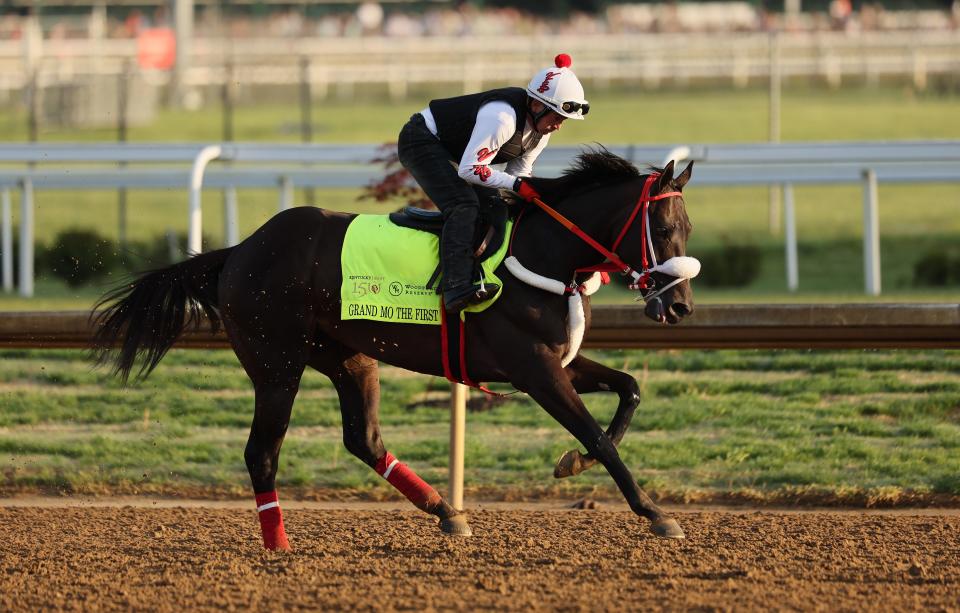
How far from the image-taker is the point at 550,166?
10250 millimetres

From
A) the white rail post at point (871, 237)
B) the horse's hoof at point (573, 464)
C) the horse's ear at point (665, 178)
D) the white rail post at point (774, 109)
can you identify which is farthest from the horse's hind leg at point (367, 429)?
the white rail post at point (774, 109)

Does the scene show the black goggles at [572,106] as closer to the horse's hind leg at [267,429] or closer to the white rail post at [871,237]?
the horse's hind leg at [267,429]

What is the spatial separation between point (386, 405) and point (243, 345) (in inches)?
89.1

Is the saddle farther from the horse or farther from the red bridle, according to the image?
the red bridle

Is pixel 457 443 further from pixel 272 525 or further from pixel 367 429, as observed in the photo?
pixel 272 525

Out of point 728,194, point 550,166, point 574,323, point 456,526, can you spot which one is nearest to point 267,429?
point 456,526

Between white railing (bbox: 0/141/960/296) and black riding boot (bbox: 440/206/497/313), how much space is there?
171 inches

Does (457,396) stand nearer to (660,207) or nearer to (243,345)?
(243,345)

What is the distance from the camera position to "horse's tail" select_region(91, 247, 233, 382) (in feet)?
20.4

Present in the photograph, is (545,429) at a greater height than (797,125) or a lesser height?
lesser

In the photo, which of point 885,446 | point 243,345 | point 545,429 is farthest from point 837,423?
point 243,345

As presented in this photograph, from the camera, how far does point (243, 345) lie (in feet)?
19.9

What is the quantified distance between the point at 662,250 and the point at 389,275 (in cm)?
109

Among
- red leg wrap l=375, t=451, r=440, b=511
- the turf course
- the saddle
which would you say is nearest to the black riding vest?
the saddle
